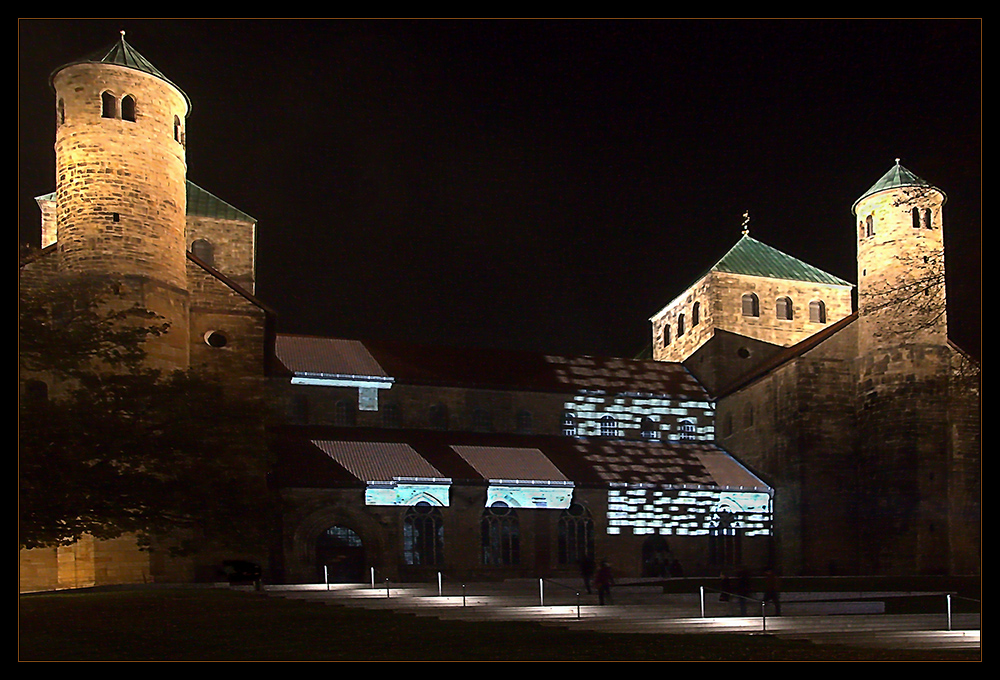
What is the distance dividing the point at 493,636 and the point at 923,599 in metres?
13.3

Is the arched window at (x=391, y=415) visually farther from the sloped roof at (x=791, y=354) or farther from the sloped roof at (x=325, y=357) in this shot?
the sloped roof at (x=791, y=354)

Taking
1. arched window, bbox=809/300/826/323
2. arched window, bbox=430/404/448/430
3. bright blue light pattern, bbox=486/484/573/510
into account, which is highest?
arched window, bbox=809/300/826/323

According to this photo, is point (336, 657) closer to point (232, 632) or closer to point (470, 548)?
point (232, 632)

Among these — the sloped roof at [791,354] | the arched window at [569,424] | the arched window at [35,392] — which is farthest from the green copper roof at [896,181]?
the arched window at [35,392]

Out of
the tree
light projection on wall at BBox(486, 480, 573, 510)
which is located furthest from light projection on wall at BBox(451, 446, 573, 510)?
the tree

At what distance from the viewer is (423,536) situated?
42.3 m

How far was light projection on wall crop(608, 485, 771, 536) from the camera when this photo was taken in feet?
148

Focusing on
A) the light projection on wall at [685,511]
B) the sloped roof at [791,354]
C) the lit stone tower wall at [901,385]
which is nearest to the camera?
the lit stone tower wall at [901,385]

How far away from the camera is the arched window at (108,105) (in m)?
39.4

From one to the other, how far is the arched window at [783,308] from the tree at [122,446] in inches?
1513

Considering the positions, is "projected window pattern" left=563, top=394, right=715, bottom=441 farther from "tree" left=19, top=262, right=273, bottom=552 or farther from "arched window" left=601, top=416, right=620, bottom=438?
"tree" left=19, top=262, right=273, bottom=552

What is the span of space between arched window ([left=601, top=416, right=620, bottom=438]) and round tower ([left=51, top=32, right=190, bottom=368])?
67.2 ft

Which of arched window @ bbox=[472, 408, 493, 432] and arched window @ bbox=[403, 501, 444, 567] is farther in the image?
arched window @ bbox=[472, 408, 493, 432]

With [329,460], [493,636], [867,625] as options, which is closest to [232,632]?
[493,636]
